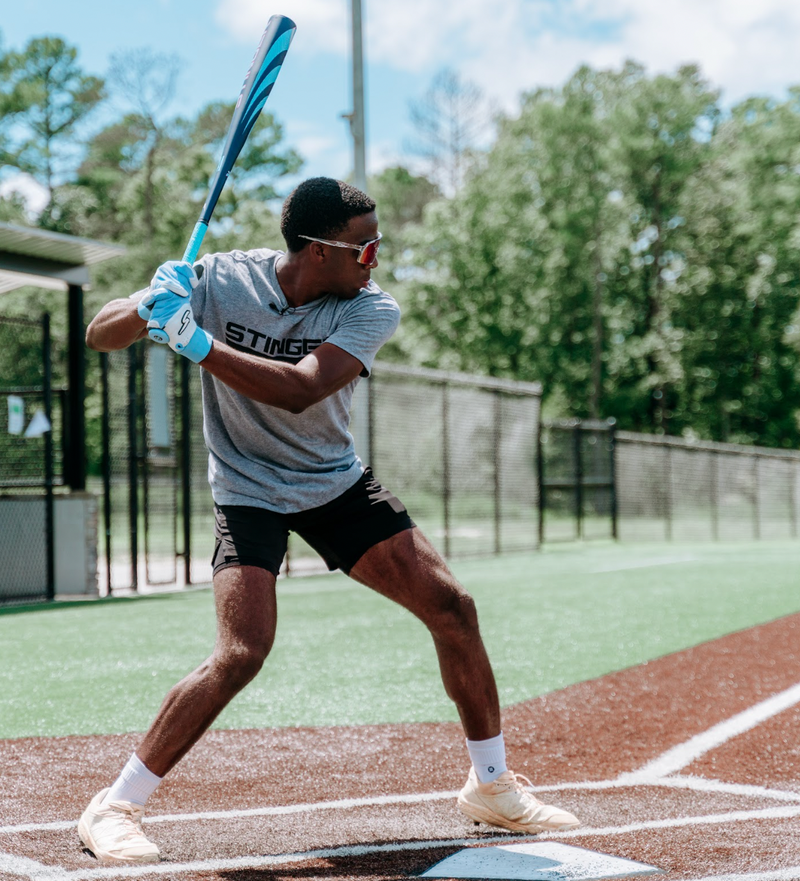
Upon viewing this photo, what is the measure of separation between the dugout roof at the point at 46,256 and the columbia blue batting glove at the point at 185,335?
7.99m

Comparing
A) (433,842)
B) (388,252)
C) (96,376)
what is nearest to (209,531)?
(433,842)

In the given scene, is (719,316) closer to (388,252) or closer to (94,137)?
(388,252)

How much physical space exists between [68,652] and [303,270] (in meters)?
4.89

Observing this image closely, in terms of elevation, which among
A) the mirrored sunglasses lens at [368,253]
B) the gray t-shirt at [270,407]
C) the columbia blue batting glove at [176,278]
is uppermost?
the mirrored sunglasses lens at [368,253]

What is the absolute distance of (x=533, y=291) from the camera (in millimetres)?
45906

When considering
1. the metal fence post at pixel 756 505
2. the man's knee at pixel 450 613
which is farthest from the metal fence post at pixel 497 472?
the metal fence post at pixel 756 505

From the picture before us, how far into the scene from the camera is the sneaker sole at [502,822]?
3.73 meters

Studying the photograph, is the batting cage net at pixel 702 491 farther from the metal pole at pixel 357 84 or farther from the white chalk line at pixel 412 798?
the white chalk line at pixel 412 798

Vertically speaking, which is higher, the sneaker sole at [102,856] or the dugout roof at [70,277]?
the dugout roof at [70,277]

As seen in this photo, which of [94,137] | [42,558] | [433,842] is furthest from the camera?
[94,137]

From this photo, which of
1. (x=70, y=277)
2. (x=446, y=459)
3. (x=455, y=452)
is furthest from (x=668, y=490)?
(x=70, y=277)

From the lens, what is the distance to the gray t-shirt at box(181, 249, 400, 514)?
3609mm

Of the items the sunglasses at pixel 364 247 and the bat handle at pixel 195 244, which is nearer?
the bat handle at pixel 195 244

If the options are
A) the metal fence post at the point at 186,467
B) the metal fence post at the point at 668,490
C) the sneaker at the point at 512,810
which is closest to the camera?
the sneaker at the point at 512,810
